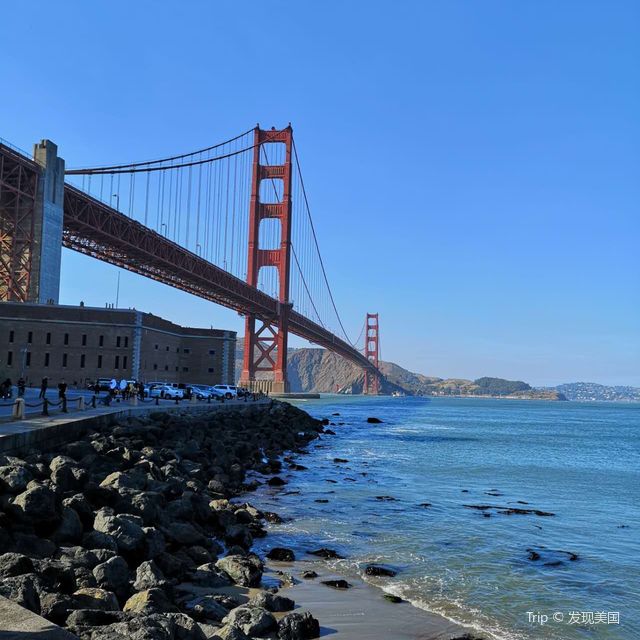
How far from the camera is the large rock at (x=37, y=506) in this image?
28.1 ft

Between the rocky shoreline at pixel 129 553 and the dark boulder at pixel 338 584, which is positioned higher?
the rocky shoreline at pixel 129 553

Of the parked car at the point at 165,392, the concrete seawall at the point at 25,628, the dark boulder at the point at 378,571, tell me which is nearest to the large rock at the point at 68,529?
the dark boulder at the point at 378,571

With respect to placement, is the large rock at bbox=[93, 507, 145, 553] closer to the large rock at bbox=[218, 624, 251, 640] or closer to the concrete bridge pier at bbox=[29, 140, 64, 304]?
the large rock at bbox=[218, 624, 251, 640]

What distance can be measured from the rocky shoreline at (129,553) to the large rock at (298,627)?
0.03 ft

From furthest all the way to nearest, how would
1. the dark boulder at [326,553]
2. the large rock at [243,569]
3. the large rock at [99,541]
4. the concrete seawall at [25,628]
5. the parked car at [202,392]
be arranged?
1. the parked car at [202,392]
2. the dark boulder at [326,553]
3. the large rock at [243,569]
4. the large rock at [99,541]
5. the concrete seawall at [25,628]

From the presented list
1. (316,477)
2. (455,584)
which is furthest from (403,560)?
(316,477)

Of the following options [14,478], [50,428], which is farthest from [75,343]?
[14,478]

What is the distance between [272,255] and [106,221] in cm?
3651

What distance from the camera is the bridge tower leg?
79188 millimetres

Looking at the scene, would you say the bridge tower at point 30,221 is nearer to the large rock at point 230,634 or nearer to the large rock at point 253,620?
the large rock at point 253,620

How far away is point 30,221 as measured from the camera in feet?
147

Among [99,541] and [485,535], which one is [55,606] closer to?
[99,541]

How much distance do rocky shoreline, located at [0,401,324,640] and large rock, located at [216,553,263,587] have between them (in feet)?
0.06

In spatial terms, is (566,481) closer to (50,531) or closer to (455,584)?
(455,584)
